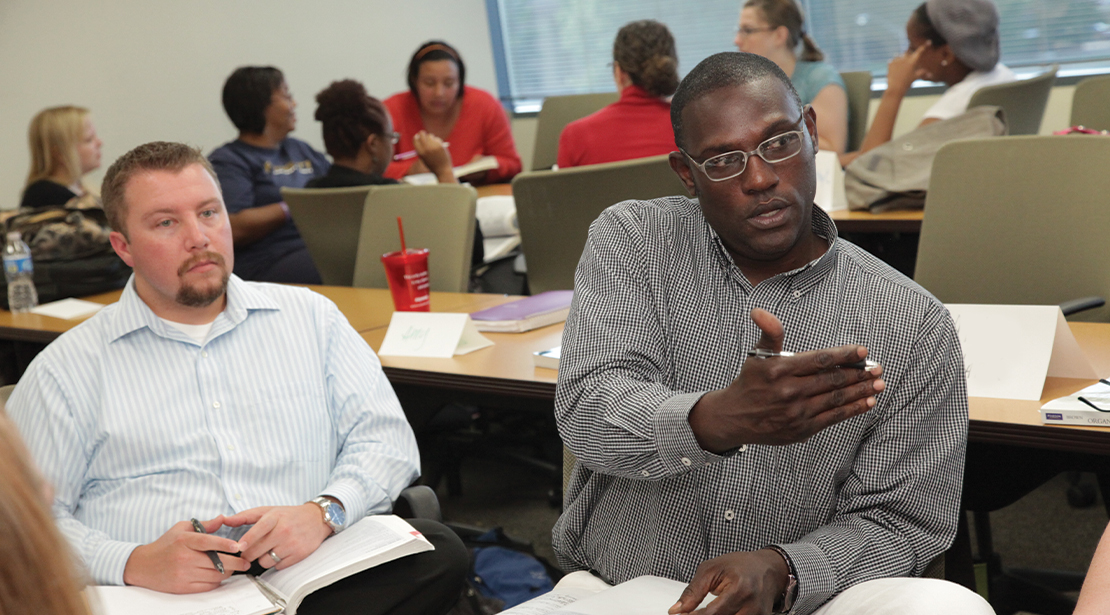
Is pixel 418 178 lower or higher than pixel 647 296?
lower

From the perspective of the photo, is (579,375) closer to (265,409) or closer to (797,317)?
(797,317)

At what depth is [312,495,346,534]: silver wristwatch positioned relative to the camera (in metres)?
1.77

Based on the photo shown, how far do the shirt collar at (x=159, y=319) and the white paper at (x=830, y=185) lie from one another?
205cm

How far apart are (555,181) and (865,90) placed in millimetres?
2167

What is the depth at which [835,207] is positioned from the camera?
337 cm

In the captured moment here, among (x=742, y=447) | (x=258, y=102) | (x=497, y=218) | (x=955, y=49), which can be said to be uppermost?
(x=258, y=102)

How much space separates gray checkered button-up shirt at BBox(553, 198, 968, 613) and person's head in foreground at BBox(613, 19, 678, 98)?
86.9 inches

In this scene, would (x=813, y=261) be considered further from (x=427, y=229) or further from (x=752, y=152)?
(x=427, y=229)

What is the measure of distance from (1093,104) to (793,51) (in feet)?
3.87

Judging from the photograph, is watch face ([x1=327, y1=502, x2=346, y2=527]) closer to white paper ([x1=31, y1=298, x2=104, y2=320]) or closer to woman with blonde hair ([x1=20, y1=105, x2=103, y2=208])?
white paper ([x1=31, y1=298, x2=104, y2=320])

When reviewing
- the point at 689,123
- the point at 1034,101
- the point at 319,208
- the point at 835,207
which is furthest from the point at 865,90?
the point at 689,123

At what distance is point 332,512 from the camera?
5.84 ft

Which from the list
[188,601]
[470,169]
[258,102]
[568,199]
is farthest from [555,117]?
[188,601]

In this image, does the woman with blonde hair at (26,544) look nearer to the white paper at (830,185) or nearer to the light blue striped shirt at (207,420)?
the light blue striped shirt at (207,420)
